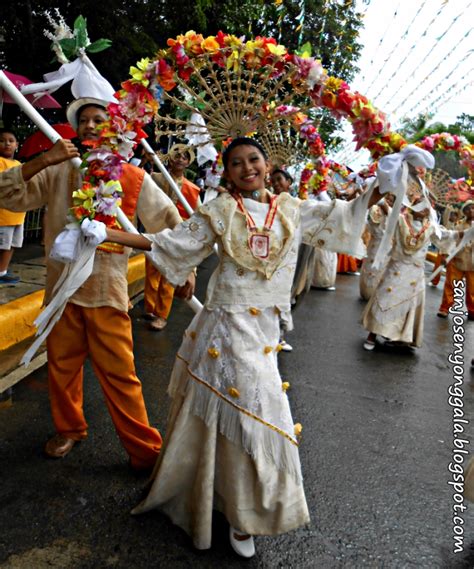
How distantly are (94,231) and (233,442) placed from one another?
1111 mm

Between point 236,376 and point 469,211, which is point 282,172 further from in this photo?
Result: point 469,211

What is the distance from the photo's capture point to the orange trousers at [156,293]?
5.95 meters

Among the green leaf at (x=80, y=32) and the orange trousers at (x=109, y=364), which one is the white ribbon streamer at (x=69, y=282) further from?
the green leaf at (x=80, y=32)

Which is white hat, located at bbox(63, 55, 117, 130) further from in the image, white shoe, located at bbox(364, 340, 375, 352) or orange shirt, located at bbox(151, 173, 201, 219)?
white shoe, located at bbox(364, 340, 375, 352)

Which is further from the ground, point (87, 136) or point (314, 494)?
point (87, 136)

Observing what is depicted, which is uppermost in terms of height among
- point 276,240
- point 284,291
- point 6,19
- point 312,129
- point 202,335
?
point 6,19

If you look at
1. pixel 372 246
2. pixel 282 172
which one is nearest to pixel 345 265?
pixel 372 246

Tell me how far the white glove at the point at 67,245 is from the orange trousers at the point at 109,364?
23.1 inches

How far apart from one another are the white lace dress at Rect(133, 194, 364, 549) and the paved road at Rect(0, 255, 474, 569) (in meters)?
0.20

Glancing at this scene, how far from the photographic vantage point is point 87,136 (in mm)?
2900

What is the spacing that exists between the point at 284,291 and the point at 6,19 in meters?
6.37

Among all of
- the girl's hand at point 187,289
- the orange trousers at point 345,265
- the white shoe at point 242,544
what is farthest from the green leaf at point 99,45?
the orange trousers at point 345,265

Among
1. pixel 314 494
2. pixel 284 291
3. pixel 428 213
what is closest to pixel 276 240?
pixel 284 291

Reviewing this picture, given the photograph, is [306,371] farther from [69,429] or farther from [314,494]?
[69,429]
